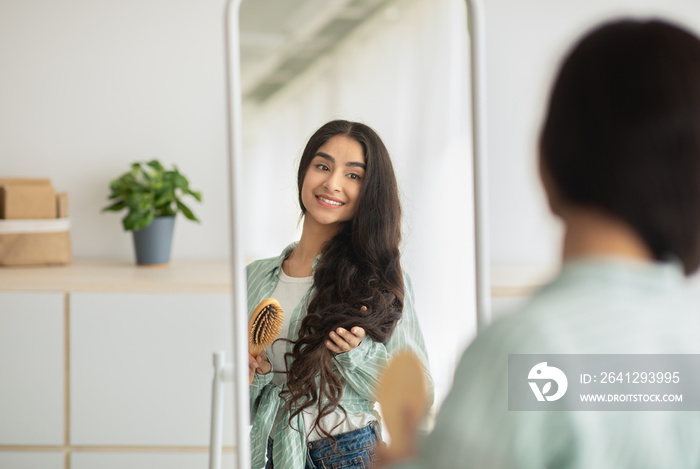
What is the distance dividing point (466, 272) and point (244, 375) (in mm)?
328

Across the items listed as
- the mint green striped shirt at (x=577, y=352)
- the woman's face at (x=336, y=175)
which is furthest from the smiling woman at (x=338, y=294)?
the mint green striped shirt at (x=577, y=352)

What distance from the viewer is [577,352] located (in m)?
0.45

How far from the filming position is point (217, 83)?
1.83 m

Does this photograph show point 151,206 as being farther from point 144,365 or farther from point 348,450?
point 348,450

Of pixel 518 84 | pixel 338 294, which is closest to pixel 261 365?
pixel 338 294

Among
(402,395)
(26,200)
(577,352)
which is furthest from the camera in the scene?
(26,200)

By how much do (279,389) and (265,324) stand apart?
0.30 feet

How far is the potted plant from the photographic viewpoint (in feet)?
5.40

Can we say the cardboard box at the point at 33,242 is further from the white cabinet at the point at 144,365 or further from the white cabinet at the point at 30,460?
the white cabinet at the point at 30,460

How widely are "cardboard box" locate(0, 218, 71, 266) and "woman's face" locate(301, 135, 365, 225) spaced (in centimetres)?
108

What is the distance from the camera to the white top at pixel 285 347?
0.85 metres

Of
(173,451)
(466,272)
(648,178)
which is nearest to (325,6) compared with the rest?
(466,272)

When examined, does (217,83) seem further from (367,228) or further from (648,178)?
(648,178)

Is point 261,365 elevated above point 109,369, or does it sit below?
above
